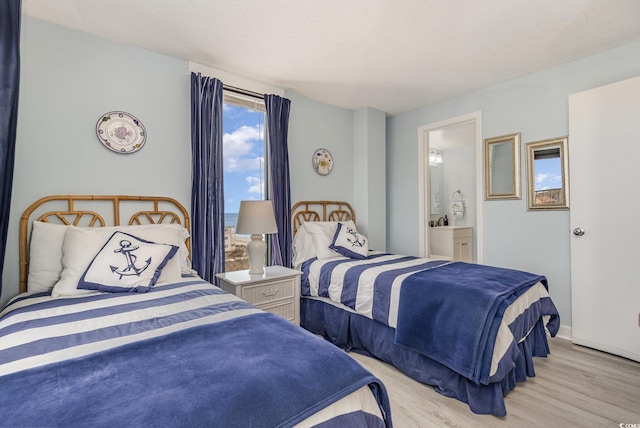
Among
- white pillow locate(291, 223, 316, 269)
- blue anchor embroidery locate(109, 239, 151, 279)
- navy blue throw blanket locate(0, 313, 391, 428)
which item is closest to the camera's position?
navy blue throw blanket locate(0, 313, 391, 428)

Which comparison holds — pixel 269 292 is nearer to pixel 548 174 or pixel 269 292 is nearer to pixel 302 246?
pixel 302 246

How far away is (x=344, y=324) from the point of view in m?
2.59

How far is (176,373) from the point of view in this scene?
88cm

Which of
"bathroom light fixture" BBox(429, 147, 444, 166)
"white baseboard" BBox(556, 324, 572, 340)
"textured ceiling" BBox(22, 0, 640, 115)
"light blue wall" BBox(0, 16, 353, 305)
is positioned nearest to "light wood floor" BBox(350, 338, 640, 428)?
"white baseboard" BBox(556, 324, 572, 340)

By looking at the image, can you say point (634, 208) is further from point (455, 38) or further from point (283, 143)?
point (283, 143)

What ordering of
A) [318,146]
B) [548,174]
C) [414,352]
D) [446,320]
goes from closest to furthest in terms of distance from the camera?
[446,320], [414,352], [548,174], [318,146]

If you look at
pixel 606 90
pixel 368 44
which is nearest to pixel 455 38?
pixel 368 44

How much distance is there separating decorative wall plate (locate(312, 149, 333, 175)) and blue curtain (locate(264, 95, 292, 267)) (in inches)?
18.9

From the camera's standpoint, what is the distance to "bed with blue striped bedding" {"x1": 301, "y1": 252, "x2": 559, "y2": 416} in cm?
174

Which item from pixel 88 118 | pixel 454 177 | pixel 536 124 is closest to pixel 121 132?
pixel 88 118

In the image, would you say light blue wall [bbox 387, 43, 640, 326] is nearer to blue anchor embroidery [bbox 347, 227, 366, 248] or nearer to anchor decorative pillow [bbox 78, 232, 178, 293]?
blue anchor embroidery [bbox 347, 227, 366, 248]

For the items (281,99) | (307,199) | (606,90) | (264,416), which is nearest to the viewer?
(264,416)

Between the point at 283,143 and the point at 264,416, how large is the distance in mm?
2758

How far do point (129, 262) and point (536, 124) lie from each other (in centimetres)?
366
